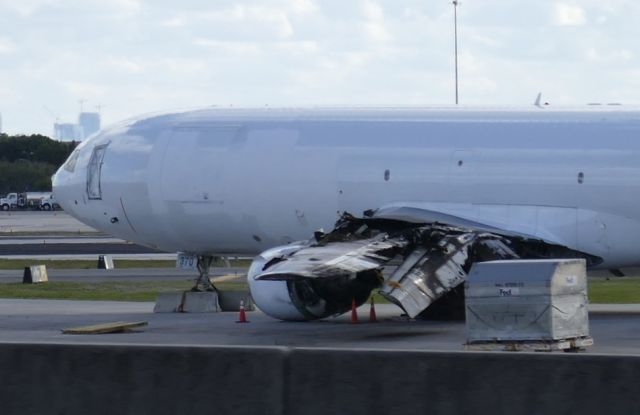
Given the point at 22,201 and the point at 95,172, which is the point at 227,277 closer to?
the point at 95,172

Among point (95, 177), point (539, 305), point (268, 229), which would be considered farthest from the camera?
point (95, 177)

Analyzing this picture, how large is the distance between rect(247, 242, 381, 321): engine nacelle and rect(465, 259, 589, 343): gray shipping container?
3853 mm

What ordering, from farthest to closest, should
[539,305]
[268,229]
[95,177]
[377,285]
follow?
[95,177]
[268,229]
[377,285]
[539,305]

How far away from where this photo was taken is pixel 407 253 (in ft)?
72.1

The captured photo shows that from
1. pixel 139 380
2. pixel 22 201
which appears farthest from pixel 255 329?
pixel 22 201

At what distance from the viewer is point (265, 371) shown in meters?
9.70

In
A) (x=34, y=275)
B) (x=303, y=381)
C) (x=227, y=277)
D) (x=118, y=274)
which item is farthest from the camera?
(x=118, y=274)

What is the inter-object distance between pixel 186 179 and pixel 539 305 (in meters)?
10.7

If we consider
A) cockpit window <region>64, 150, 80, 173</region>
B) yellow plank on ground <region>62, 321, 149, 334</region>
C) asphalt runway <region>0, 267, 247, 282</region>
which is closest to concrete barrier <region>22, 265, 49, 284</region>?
asphalt runway <region>0, 267, 247, 282</region>

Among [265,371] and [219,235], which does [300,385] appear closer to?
[265,371]

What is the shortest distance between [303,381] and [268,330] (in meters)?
13.1

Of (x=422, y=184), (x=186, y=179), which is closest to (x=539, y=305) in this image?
(x=422, y=184)

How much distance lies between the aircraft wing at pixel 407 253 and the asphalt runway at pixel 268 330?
89cm

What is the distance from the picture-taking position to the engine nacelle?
22234mm
